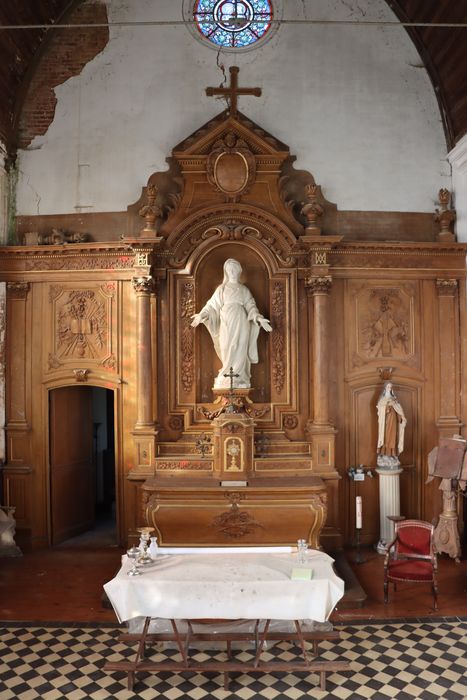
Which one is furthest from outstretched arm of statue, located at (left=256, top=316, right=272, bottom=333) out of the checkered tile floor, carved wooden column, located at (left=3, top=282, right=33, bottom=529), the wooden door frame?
the checkered tile floor

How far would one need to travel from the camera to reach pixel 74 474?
945 cm

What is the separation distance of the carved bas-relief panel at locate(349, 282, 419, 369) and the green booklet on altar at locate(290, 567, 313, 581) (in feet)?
14.1

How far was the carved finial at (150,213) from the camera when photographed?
836 centimetres

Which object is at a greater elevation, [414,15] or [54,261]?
[414,15]

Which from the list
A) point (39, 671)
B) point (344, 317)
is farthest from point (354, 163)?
point (39, 671)

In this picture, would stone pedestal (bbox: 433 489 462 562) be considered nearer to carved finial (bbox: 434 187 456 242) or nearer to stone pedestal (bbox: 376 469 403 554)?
stone pedestal (bbox: 376 469 403 554)

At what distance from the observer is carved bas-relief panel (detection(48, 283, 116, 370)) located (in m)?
8.84

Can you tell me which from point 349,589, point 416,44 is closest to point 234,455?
point 349,589

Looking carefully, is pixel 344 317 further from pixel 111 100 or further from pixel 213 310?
pixel 111 100

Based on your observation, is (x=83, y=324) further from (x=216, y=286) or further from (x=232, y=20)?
(x=232, y=20)

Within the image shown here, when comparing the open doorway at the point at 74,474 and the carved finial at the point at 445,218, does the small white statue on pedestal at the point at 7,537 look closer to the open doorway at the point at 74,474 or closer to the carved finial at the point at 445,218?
the open doorway at the point at 74,474

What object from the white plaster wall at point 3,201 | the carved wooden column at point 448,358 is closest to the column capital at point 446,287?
the carved wooden column at point 448,358

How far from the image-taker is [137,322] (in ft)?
27.8

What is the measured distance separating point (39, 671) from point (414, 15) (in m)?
9.79
